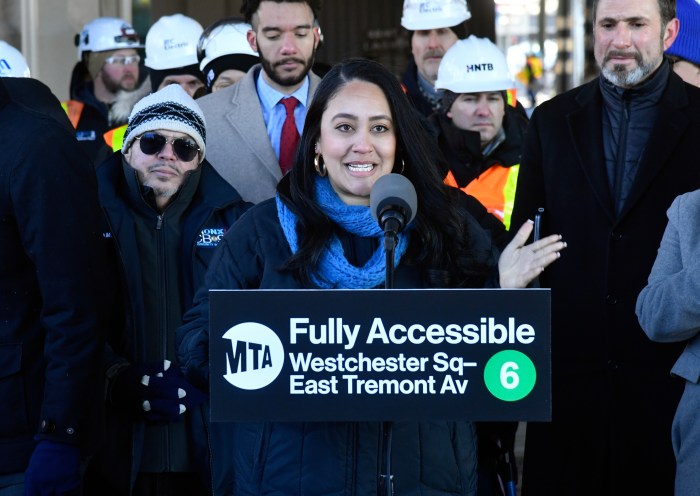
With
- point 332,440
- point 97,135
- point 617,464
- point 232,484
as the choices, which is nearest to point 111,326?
point 232,484

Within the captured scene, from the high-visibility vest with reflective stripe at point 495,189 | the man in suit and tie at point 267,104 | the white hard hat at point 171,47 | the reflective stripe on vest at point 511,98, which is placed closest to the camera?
the man in suit and tie at point 267,104

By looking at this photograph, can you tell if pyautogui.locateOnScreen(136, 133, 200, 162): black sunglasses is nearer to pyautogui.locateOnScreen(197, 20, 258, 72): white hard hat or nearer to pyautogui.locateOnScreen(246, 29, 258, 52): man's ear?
pyautogui.locateOnScreen(246, 29, 258, 52): man's ear

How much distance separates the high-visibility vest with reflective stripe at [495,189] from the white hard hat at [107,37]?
3.80 m

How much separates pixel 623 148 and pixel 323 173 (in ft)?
4.46

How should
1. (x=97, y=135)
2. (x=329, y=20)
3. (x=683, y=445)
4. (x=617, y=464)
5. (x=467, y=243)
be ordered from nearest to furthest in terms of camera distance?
(x=467, y=243)
(x=683, y=445)
(x=617, y=464)
(x=97, y=135)
(x=329, y=20)

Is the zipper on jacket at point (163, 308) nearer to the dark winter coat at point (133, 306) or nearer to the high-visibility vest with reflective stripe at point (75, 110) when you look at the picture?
the dark winter coat at point (133, 306)

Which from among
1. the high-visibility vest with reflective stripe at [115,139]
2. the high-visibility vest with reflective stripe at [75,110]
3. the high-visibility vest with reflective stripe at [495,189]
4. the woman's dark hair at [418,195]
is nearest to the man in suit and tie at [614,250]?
the woman's dark hair at [418,195]

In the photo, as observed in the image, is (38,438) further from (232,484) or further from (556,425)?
(556,425)

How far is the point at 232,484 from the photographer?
362cm

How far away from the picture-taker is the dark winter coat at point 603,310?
447cm

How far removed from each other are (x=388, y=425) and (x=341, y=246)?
28.4 inches

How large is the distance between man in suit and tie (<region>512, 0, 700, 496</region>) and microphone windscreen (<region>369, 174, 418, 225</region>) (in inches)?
69.6

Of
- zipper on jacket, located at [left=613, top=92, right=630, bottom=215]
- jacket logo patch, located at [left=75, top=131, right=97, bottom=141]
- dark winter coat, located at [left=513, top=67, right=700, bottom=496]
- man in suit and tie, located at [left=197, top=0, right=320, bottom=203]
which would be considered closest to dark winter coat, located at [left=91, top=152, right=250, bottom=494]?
man in suit and tie, located at [left=197, top=0, right=320, bottom=203]

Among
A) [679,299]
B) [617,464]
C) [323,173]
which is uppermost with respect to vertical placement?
[323,173]
